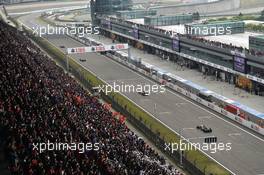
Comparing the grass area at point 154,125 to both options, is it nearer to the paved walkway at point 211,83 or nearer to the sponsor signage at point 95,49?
the sponsor signage at point 95,49

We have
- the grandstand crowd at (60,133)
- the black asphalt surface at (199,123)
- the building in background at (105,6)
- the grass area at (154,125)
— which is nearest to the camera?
the grandstand crowd at (60,133)

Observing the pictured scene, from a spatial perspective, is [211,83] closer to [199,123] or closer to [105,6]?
[199,123]

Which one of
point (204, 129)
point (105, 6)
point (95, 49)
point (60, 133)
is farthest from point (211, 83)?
point (105, 6)

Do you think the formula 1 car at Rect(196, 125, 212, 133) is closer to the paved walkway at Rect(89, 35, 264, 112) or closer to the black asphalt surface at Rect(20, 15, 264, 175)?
the black asphalt surface at Rect(20, 15, 264, 175)

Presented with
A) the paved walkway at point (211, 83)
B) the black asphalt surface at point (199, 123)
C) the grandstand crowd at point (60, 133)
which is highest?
the grandstand crowd at point (60, 133)

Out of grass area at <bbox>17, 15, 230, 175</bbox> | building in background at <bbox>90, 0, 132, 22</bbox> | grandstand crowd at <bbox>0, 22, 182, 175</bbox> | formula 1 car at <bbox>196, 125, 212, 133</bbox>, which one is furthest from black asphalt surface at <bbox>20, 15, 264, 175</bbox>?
building in background at <bbox>90, 0, 132, 22</bbox>

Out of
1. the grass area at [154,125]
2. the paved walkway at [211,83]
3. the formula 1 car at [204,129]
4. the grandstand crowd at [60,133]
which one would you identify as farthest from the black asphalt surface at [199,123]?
the grandstand crowd at [60,133]

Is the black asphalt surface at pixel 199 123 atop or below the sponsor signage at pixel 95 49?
below
